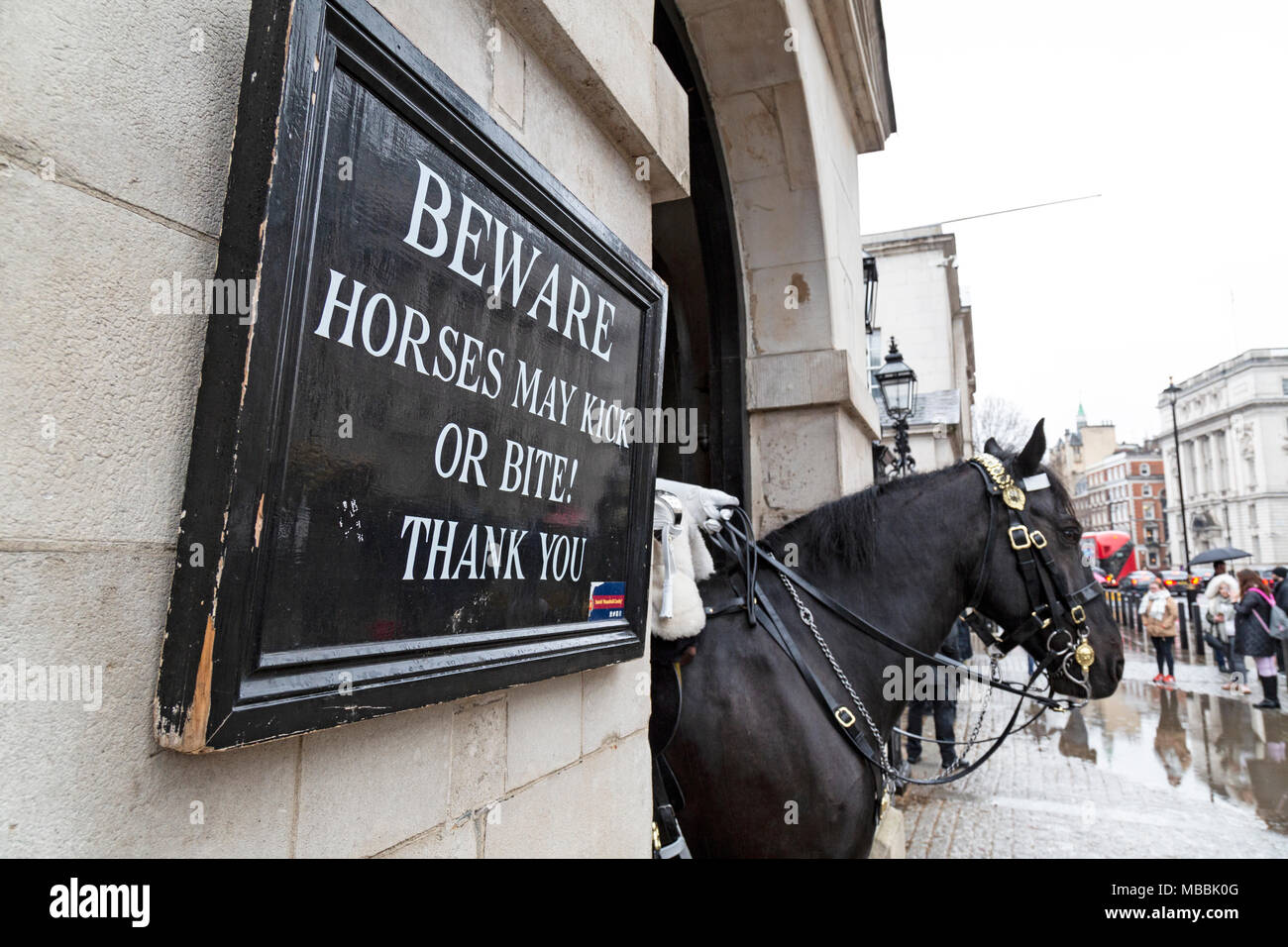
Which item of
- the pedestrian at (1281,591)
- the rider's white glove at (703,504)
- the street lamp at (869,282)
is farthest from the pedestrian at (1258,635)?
the rider's white glove at (703,504)

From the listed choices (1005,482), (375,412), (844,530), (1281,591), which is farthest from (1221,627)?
(375,412)

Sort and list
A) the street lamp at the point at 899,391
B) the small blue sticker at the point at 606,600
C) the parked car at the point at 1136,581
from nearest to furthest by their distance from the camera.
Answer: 1. the small blue sticker at the point at 606,600
2. the street lamp at the point at 899,391
3. the parked car at the point at 1136,581

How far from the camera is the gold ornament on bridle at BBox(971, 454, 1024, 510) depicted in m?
3.31

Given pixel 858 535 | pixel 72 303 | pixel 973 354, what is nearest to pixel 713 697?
pixel 858 535

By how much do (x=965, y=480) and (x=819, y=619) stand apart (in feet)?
3.59

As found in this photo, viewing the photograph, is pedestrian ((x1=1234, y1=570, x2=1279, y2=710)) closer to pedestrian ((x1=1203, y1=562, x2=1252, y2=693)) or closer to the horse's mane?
pedestrian ((x1=1203, y1=562, x2=1252, y2=693))

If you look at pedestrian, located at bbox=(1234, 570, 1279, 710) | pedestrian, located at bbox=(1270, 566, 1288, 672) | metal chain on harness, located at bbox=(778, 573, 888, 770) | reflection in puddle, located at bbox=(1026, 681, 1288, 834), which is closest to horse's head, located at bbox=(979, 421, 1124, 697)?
metal chain on harness, located at bbox=(778, 573, 888, 770)

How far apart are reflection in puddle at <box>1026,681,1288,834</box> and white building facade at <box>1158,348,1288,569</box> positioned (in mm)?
48878

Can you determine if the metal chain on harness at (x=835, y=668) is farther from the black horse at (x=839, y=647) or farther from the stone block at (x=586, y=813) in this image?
the stone block at (x=586, y=813)

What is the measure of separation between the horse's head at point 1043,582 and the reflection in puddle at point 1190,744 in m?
4.38

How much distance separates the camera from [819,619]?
2982mm

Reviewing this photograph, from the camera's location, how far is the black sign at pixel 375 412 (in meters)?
0.92

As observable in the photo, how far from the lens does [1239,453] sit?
60406 millimetres
